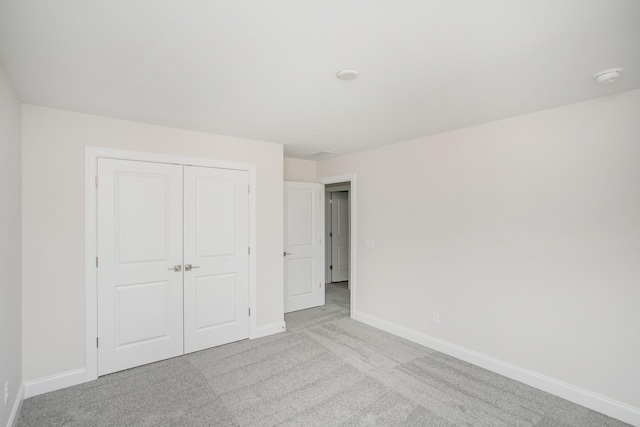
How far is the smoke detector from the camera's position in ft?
6.32

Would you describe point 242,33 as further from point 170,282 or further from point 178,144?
point 170,282

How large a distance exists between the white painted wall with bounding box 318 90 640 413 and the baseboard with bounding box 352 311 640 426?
0.05m

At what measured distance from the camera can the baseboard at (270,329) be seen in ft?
12.4

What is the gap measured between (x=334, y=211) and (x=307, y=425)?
199 inches

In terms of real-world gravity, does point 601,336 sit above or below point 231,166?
below

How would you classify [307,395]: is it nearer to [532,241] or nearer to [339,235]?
[532,241]

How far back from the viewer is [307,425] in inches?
85.1

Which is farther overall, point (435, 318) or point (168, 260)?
point (435, 318)

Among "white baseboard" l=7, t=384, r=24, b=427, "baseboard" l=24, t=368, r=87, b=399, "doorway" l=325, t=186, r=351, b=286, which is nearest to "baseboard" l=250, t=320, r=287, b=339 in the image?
"baseboard" l=24, t=368, r=87, b=399

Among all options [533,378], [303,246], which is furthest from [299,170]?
[533,378]

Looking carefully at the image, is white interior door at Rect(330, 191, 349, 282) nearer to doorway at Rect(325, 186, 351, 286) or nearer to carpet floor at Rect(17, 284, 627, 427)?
doorway at Rect(325, 186, 351, 286)

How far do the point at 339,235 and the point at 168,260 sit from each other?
Answer: 434 centimetres

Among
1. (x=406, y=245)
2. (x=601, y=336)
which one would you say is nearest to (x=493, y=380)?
(x=601, y=336)

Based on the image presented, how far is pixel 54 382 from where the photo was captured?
8.52 ft
